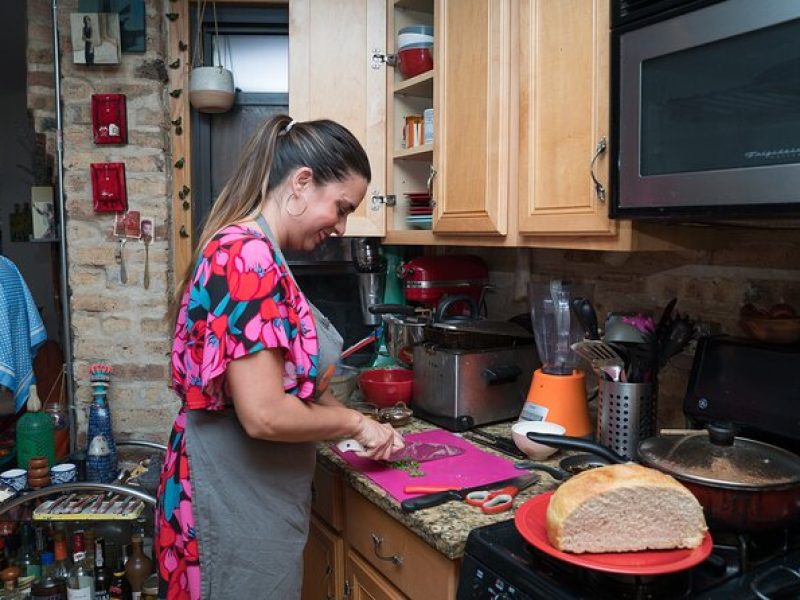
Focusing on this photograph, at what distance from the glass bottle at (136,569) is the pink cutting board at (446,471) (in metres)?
0.97

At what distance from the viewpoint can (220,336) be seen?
1.13 m

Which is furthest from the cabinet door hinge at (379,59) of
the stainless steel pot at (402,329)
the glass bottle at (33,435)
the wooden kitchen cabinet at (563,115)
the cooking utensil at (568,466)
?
the glass bottle at (33,435)

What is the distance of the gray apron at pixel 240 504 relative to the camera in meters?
1.27

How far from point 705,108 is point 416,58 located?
1.07 m

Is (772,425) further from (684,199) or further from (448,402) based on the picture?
(448,402)

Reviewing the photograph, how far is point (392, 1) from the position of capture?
2135 mm

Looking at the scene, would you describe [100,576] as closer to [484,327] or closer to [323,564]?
[323,564]

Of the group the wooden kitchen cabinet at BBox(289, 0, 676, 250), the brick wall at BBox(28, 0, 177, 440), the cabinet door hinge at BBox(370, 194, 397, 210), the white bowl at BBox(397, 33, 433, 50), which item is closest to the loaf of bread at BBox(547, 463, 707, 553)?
the wooden kitchen cabinet at BBox(289, 0, 676, 250)

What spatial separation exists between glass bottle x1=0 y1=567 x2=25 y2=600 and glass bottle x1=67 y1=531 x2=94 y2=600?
147mm

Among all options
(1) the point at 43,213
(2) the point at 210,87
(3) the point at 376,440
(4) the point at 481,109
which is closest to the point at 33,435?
(1) the point at 43,213

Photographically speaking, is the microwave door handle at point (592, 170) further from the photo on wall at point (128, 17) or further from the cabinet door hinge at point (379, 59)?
the photo on wall at point (128, 17)

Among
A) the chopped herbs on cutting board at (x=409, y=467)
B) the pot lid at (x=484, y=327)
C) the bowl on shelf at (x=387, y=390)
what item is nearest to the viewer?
the chopped herbs on cutting board at (x=409, y=467)

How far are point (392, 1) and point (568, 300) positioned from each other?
3.73 ft

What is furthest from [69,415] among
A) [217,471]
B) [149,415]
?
[217,471]
